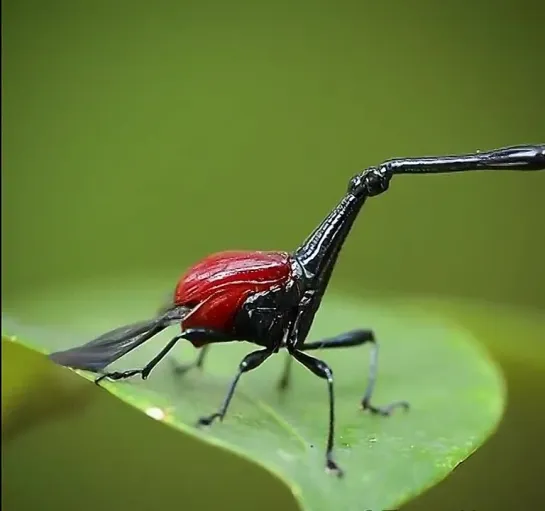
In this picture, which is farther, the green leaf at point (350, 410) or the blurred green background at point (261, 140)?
the blurred green background at point (261, 140)

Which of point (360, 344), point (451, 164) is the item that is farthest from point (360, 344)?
point (451, 164)

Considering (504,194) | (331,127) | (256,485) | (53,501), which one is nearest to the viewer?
(256,485)

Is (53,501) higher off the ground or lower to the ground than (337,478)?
lower

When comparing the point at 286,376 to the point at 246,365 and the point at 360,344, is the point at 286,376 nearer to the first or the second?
the point at 246,365

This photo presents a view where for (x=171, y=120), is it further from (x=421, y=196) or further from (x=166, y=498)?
(x=166, y=498)

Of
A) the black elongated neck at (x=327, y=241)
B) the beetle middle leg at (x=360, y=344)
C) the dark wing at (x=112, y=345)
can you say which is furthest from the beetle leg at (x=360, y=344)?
the dark wing at (x=112, y=345)

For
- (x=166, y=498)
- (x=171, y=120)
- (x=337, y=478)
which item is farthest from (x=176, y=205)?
(x=337, y=478)

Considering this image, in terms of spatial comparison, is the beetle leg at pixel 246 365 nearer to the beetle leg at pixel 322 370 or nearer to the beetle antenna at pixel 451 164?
the beetle leg at pixel 322 370
